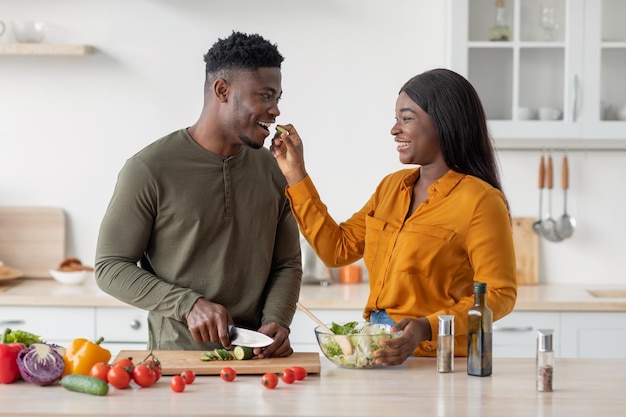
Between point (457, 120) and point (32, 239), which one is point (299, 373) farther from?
point (32, 239)

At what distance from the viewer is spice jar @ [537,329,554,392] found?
2143mm

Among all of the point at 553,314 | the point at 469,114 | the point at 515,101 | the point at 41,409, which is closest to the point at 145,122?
the point at 515,101

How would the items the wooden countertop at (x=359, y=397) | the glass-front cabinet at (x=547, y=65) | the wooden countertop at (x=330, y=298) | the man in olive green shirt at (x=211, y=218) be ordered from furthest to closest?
the glass-front cabinet at (x=547, y=65), the wooden countertop at (x=330, y=298), the man in olive green shirt at (x=211, y=218), the wooden countertop at (x=359, y=397)

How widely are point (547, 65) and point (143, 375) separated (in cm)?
252

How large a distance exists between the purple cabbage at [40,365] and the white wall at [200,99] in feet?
7.34

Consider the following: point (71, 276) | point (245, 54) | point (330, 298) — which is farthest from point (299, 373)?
point (71, 276)

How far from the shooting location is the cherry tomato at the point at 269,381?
214 centimetres

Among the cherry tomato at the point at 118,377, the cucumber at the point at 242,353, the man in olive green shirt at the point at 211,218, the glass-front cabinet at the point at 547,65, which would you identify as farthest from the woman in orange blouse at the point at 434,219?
the glass-front cabinet at the point at 547,65

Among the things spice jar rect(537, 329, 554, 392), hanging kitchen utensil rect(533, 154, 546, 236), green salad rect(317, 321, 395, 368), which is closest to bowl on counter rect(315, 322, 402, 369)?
green salad rect(317, 321, 395, 368)

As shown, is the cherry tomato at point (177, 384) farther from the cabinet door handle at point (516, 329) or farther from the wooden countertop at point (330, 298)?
the cabinet door handle at point (516, 329)

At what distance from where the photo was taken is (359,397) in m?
2.09

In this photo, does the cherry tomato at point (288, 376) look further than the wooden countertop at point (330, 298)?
No

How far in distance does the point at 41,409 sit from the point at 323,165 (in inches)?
99.6

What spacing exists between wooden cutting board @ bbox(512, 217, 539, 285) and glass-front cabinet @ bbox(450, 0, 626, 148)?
1.51 feet
